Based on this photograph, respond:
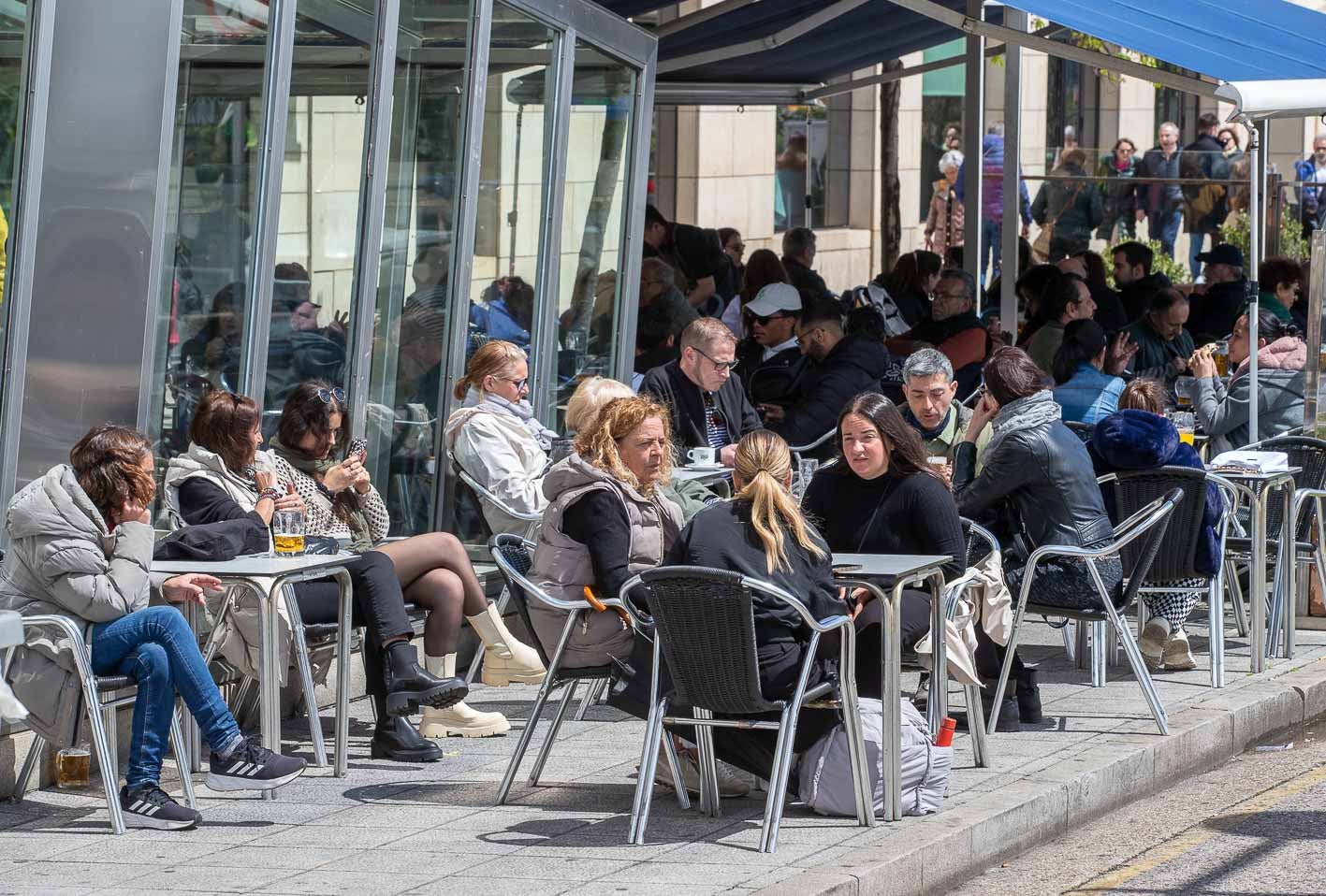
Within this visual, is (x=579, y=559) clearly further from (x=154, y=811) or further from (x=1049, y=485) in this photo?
(x=1049, y=485)

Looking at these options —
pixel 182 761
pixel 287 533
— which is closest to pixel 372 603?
pixel 287 533

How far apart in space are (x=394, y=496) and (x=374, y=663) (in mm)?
1837

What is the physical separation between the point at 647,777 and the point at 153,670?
56.8 inches

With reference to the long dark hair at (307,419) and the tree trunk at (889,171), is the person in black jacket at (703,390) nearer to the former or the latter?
the long dark hair at (307,419)

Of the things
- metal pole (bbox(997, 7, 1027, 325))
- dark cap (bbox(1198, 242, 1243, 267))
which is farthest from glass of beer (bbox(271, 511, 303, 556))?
dark cap (bbox(1198, 242, 1243, 267))

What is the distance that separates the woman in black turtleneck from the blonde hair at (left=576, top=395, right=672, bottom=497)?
0.58 m

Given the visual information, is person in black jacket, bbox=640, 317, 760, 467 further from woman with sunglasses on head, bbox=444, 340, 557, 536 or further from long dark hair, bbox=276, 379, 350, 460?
long dark hair, bbox=276, 379, 350, 460

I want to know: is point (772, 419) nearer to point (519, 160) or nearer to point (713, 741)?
point (519, 160)

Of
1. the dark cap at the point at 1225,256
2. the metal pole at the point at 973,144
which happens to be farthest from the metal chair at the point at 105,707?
the dark cap at the point at 1225,256

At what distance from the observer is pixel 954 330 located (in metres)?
12.1

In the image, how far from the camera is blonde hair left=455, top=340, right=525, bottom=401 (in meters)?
8.07

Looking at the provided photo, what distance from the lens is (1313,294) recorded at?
9391 millimetres

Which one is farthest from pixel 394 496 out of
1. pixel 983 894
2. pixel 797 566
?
pixel 983 894

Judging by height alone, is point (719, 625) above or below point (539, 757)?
above
